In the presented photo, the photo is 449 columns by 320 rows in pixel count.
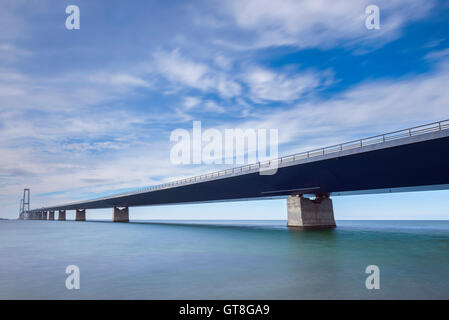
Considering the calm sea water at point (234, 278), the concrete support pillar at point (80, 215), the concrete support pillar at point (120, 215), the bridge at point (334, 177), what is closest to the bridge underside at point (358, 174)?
the bridge at point (334, 177)

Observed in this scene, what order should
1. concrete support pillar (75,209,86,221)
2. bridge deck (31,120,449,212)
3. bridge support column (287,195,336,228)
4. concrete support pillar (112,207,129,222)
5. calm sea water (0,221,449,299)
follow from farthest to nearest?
concrete support pillar (75,209,86,221) → concrete support pillar (112,207,129,222) → bridge support column (287,195,336,228) → bridge deck (31,120,449,212) → calm sea water (0,221,449,299)

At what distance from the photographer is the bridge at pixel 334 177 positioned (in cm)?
3244

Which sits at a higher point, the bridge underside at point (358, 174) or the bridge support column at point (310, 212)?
the bridge underside at point (358, 174)

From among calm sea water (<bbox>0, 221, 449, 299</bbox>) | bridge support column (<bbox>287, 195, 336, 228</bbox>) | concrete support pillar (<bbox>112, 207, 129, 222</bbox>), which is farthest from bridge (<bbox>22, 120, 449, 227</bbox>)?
concrete support pillar (<bbox>112, 207, 129, 222</bbox>)

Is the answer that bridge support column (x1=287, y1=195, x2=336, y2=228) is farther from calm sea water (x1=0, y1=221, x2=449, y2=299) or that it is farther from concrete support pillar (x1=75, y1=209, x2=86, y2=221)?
concrete support pillar (x1=75, y1=209, x2=86, y2=221)

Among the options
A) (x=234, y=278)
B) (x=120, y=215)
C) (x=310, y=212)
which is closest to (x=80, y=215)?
(x=120, y=215)

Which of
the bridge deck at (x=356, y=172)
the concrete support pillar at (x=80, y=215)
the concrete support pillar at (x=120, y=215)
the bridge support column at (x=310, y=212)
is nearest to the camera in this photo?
the bridge deck at (x=356, y=172)

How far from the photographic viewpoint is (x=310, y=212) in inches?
2335

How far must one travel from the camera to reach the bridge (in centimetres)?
3244

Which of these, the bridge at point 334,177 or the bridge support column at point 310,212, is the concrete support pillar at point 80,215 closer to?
the bridge at point 334,177

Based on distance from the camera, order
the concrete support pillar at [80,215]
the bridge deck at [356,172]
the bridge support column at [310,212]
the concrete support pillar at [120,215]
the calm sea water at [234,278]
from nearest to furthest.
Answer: the calm sea water at [234,278], the bridge deck at [356,172], the bridge support column at [310,212], the concrete support pillar at [120,215], the concrete support pillar at [80,215]

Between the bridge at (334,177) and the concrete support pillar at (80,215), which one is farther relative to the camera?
the concrete support pillar at (80,215)
